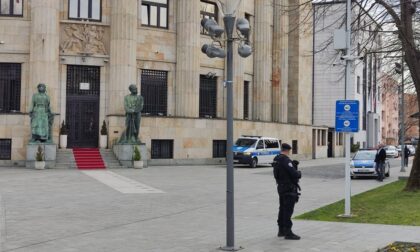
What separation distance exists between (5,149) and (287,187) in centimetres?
2651

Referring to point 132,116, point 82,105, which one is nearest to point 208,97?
point 132,116

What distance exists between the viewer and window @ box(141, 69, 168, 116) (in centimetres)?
3828

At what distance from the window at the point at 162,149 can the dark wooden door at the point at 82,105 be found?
383 cm

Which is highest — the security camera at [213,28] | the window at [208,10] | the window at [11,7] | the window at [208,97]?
the window at [208,10]

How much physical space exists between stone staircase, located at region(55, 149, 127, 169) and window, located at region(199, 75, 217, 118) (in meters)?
8.96

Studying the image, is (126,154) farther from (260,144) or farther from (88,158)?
(260,144)

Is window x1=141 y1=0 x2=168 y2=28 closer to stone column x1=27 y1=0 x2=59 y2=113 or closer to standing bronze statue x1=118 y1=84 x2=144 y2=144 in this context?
stone column x1=27 y1=0 x2=59 y2=113

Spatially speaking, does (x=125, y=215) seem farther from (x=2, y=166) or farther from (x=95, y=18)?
(x=95, y=18)

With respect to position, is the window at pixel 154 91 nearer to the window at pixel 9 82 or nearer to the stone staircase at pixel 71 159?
the stone staircase at pixel 71 159

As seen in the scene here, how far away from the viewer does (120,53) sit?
117ft

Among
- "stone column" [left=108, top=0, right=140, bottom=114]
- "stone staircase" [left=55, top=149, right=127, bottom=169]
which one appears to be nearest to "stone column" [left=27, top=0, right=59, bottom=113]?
"stone staircase" [left=55, top=149, right=127, bottom=169]

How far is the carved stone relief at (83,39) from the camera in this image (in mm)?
35688

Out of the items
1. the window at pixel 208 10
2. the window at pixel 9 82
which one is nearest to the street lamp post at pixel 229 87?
the window at pixel 9 82

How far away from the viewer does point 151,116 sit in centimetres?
3675
